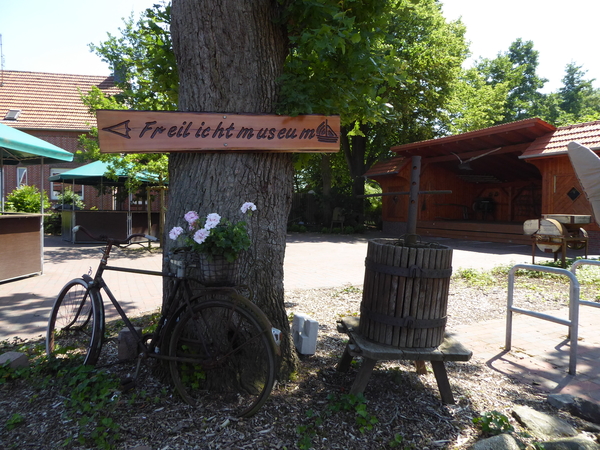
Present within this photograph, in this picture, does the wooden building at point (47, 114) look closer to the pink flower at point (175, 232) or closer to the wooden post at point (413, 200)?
the pink flower at point (175, 232)

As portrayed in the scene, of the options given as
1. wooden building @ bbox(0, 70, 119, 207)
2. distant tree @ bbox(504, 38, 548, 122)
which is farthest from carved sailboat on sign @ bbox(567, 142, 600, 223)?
distant tree @ bbox(504, 38, 548, 122)

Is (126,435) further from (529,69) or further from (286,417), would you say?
(529,69)

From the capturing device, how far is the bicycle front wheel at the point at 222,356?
3012 mm

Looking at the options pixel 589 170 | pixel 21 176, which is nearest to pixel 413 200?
pixel 589 170

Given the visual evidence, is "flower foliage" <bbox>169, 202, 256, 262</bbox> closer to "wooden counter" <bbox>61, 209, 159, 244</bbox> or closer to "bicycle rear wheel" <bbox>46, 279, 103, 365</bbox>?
"bicycle rear wheel" <bbox>46, 279, 103, 365</bbox>

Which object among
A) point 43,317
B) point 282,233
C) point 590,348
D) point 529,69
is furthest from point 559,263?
point 529,69

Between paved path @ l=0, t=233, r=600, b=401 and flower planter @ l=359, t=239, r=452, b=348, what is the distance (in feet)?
4.50

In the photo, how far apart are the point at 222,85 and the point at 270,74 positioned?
15.1 inches

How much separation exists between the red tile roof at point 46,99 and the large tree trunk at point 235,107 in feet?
81.2

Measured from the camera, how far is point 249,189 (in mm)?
3447

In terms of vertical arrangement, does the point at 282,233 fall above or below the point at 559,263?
above

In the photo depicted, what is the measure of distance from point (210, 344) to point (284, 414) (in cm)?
68

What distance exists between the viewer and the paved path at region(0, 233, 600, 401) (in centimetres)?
416

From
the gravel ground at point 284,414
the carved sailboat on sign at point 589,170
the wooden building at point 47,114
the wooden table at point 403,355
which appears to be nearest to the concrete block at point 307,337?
the gravel ground at point 284,414
